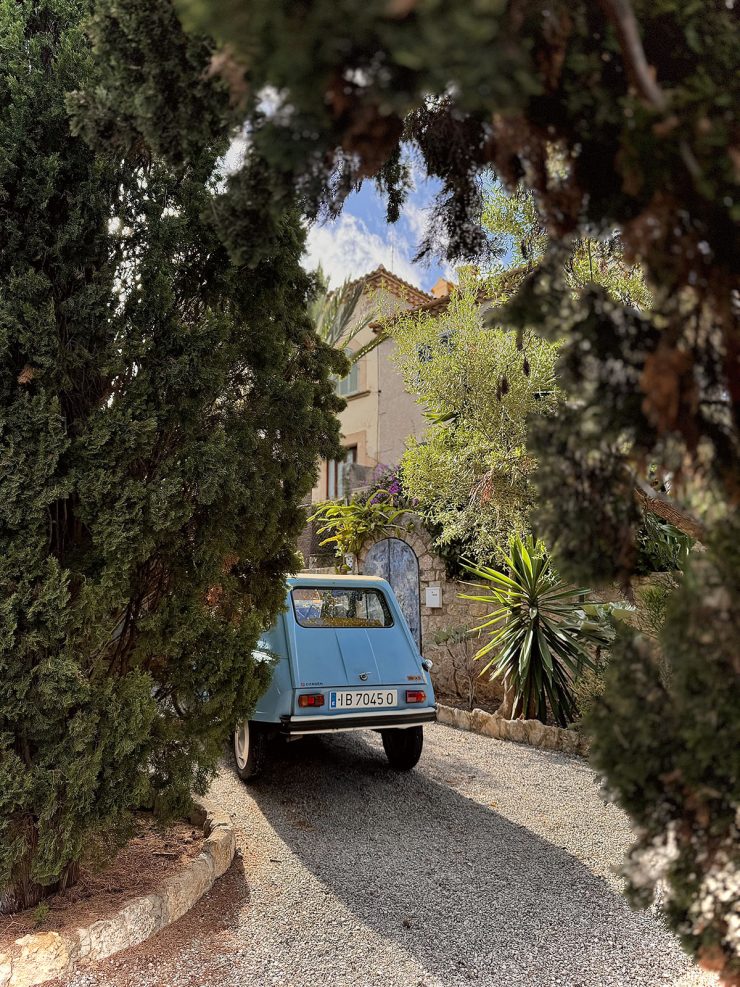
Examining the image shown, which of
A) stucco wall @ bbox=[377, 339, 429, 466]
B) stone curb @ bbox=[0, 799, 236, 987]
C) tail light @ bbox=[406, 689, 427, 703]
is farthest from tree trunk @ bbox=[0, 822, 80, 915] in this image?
stucco wall @ bbox=[377, 339, 429, 466]

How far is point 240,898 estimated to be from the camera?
367cm

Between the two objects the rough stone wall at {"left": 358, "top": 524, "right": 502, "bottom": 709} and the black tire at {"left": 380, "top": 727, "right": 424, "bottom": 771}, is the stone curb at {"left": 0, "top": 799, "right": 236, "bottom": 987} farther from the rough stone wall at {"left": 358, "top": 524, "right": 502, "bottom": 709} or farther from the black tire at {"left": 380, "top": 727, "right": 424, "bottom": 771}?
the rough stone wall at {"left": 358, "top": 524, "right": 502, "bottom": 709}

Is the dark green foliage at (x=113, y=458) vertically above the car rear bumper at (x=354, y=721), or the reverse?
the dark green foliage at (x=113, y=458)

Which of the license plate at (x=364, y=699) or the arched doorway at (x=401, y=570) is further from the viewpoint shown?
the arched doorway at (x=401, y=570)

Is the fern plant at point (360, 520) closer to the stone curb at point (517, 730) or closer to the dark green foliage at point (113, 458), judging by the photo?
the stone curb at point (517, 730)

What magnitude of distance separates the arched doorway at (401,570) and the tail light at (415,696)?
4.43 metres

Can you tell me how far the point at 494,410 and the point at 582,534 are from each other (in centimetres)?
549

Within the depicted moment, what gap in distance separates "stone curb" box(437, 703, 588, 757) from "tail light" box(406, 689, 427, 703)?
190 centimetres

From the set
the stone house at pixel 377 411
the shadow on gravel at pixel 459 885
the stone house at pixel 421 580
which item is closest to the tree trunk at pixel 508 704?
the stone house at pixel 421 580

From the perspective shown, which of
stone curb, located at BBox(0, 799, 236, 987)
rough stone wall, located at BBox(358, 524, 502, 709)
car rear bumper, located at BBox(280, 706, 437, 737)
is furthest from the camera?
rough stone wall, located at BBox(358, 524, 502, 709)

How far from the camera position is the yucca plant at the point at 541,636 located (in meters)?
7.47

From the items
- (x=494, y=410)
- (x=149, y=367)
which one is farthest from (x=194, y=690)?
(x=494, y=410)

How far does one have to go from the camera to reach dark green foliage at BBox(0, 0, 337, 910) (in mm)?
3031

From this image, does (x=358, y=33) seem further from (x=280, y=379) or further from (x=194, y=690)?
(x=194, y=690)
